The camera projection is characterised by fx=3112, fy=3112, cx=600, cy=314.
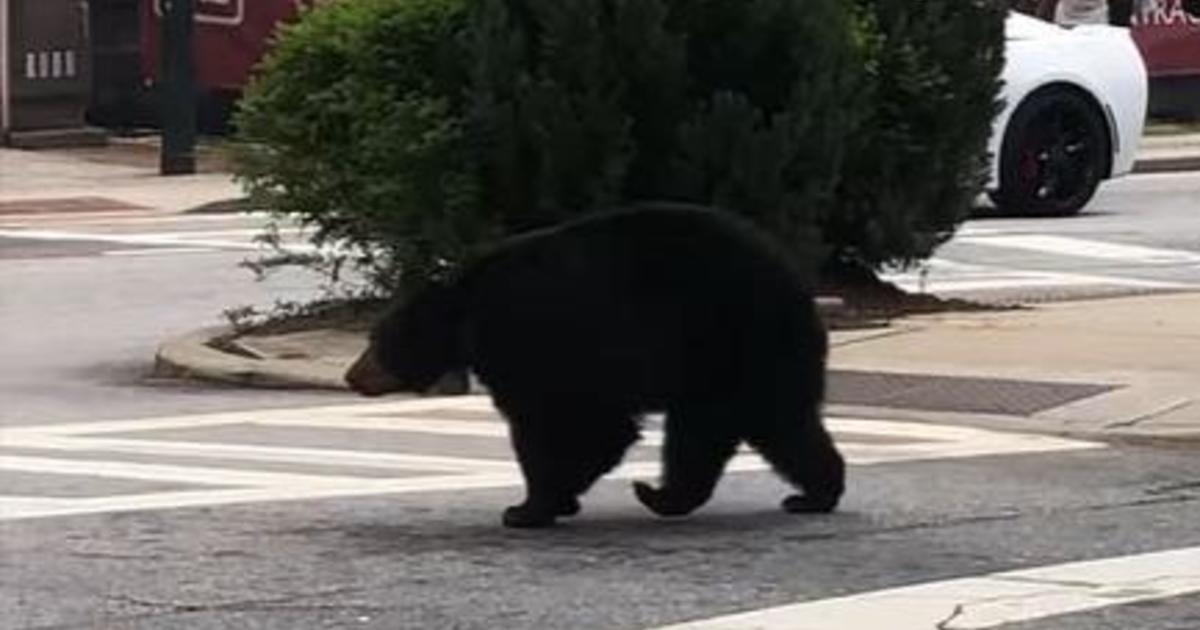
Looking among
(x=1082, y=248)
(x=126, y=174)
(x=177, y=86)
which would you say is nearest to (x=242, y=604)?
(x=1082, y=248)

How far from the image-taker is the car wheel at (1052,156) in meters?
24.6

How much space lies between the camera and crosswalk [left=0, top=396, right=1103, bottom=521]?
11086mm

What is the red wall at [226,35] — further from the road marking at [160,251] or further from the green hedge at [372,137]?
the green hedge at [372,137]

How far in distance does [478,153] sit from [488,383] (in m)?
6.17

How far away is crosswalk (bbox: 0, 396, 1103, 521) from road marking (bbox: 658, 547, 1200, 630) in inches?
104

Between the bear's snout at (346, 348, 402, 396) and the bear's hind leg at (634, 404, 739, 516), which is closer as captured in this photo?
the bear's hind leg at (634, 404, 739, 516)

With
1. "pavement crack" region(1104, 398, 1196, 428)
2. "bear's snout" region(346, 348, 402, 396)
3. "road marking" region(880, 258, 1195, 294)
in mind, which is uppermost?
"bear's snout" region(346, 348, 402, 396)

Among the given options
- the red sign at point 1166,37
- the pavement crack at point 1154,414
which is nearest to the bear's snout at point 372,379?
the pavement crack at point 1154,414

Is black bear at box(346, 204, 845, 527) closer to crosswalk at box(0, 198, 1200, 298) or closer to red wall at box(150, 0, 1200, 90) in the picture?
crosswalk at box(0, 198, 1200, 298)

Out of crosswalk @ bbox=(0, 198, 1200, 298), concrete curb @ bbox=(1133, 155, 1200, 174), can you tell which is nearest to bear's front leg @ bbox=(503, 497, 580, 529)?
crosswalk @ bbox=(0, 198, 1200, 298)

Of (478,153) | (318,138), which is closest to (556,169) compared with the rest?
(478,153)

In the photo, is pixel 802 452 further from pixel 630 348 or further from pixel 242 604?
pixel 242 604

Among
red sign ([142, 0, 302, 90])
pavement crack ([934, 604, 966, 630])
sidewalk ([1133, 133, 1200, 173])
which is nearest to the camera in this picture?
pavement crack ([934, 604, 966, 630])

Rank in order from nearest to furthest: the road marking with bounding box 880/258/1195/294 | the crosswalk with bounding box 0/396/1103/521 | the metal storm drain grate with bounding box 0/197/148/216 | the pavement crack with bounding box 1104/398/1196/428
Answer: the crosswalk with bounding box 0/396/1103/521 → the pavement crack with bounding box 1104/398/1196/428 → the road marking with bounding box 880/258/1195/294 → the metal storm drain grate with bounding box 0/197/148/216
